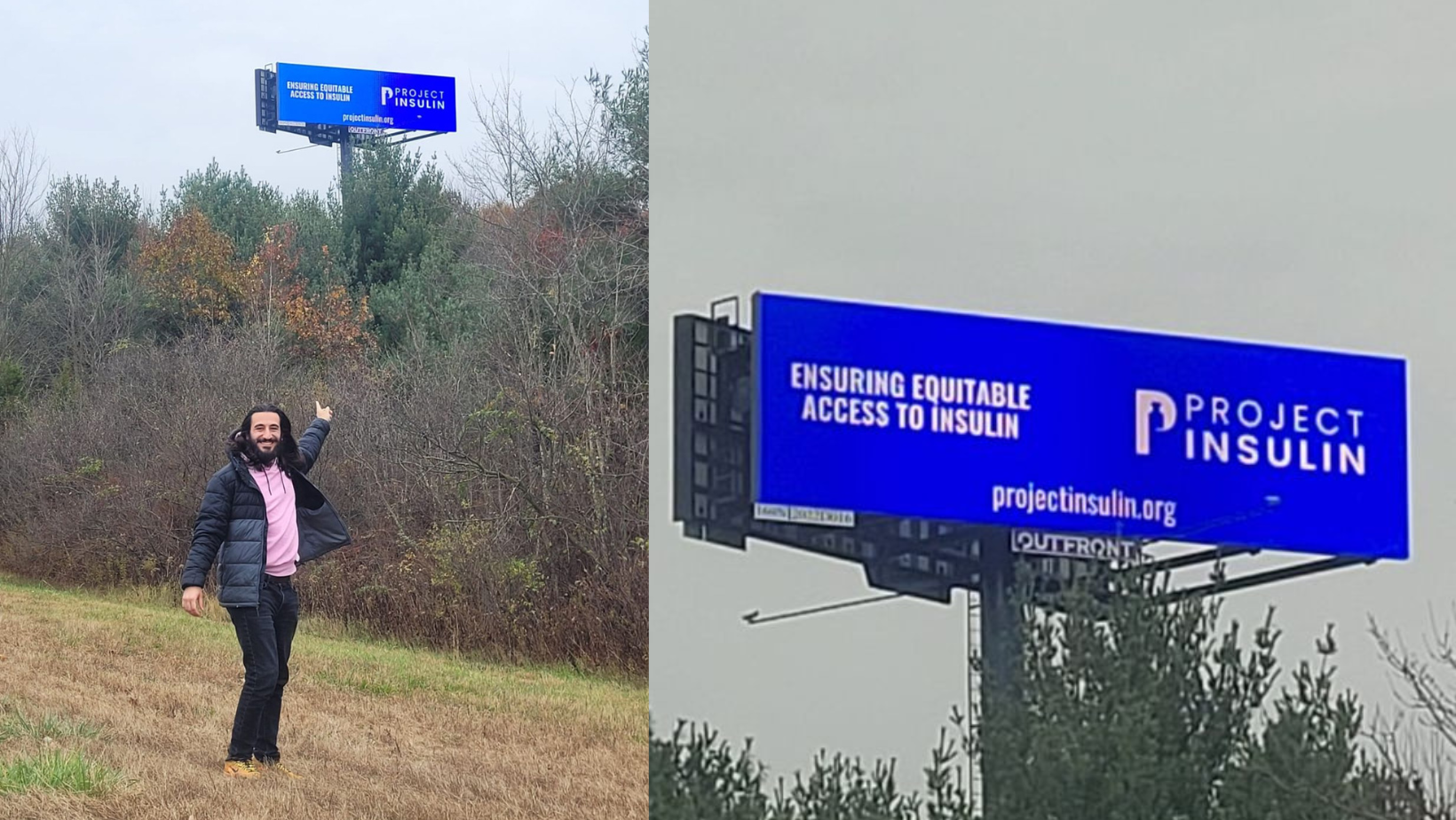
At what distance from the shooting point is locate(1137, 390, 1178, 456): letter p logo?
16.7ft

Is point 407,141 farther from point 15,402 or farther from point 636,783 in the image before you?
point 636,783

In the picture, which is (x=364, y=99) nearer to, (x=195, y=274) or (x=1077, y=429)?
(x=195, y=274)

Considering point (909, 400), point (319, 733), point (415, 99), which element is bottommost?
point (319, 733)

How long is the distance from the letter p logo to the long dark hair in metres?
2.62

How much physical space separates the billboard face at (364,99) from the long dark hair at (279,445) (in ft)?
66.9

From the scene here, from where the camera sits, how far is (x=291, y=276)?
27.1 metres

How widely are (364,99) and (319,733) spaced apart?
944 inches

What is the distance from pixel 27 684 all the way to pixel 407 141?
18973 millimetres

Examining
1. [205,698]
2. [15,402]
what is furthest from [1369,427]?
[15,402]

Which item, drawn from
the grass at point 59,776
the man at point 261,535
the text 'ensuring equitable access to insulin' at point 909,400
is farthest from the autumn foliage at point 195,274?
the text 'ensuring equitable access to insulin' at point 909,400

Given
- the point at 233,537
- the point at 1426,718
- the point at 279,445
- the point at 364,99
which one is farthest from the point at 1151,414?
the point at 364,99

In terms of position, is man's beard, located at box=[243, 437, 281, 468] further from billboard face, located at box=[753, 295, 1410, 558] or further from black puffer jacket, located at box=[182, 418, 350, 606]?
billboard face, located at box=[753, 295, 1410, 558]

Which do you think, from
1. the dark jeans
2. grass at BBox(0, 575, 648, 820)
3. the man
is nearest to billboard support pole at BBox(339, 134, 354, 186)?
grass at BBox(0, 575, 648, 820)

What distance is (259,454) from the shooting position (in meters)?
5.93
